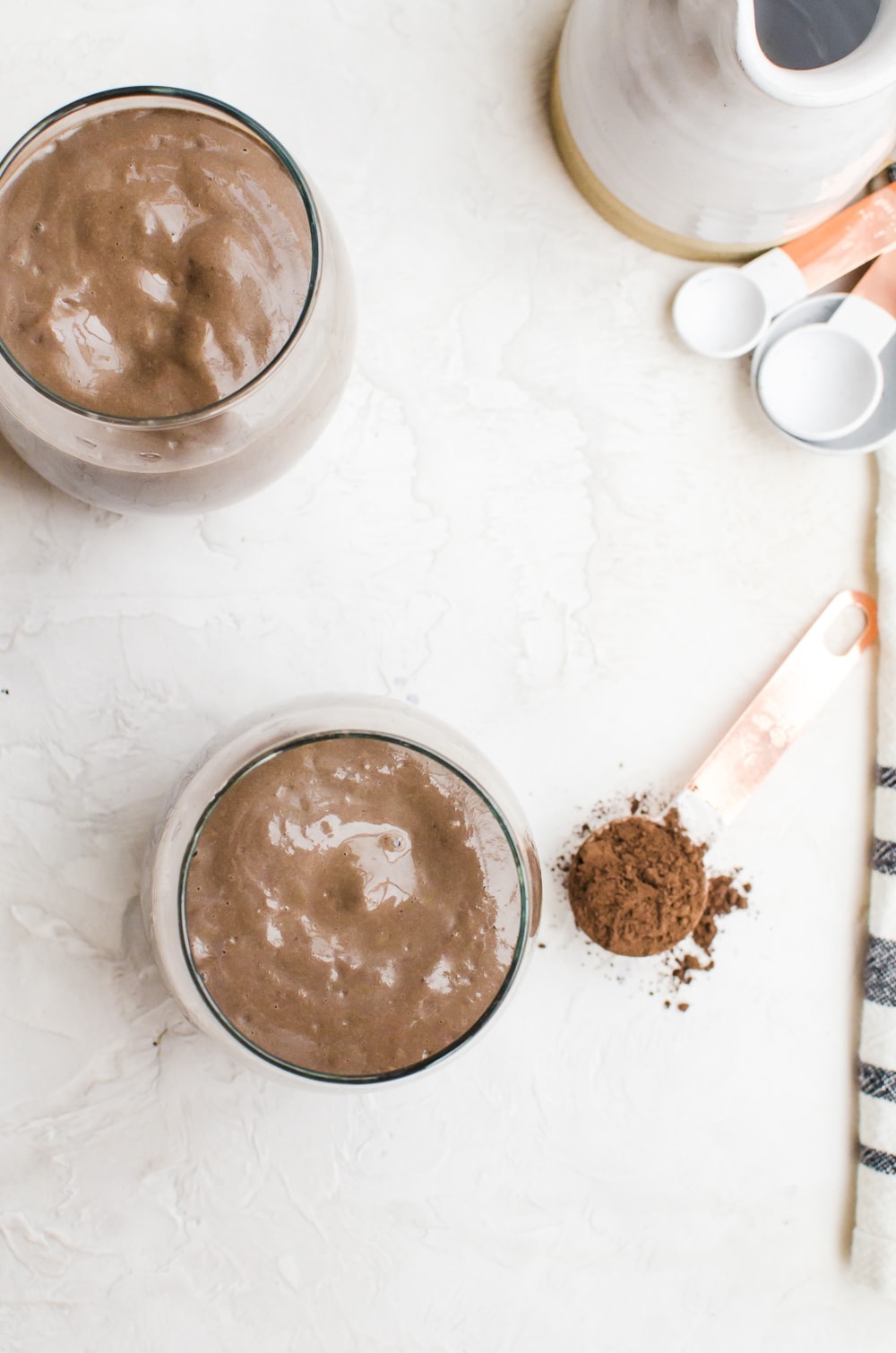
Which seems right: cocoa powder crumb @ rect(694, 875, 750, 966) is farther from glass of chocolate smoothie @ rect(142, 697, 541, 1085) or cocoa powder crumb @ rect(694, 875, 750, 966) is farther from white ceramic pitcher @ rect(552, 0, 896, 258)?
white ceramic pitcher @ rect(552, 0, 896, 258)

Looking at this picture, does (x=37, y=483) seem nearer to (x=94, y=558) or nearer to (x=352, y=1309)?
(x=94, y=558)

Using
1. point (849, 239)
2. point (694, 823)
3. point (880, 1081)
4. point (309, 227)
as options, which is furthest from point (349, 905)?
point (849, 239)

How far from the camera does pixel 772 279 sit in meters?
1.21

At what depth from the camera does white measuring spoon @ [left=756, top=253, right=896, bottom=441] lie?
4.02 feet

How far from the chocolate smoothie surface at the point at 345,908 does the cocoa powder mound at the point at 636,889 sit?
232 millimetres

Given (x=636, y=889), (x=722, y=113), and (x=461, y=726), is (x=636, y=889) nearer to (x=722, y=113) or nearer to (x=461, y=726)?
(x=461, y=726)

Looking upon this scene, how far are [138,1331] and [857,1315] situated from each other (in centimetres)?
81

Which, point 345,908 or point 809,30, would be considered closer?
point 345,908

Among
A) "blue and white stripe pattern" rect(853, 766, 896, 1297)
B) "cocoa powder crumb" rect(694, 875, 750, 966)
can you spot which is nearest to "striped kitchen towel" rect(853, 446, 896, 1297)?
"blue and white stripe pattern" rect(853, 766, 896, 1297)

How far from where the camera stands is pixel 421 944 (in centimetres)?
94

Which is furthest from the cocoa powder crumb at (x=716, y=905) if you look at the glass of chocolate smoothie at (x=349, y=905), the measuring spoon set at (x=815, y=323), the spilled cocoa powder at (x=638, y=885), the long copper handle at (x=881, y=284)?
the long copper handle at (x=881, y=284)

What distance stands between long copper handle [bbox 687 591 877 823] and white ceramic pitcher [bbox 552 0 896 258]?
435 millimetres

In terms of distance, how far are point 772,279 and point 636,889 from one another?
27.2 inches

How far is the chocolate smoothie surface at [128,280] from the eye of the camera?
866mm
